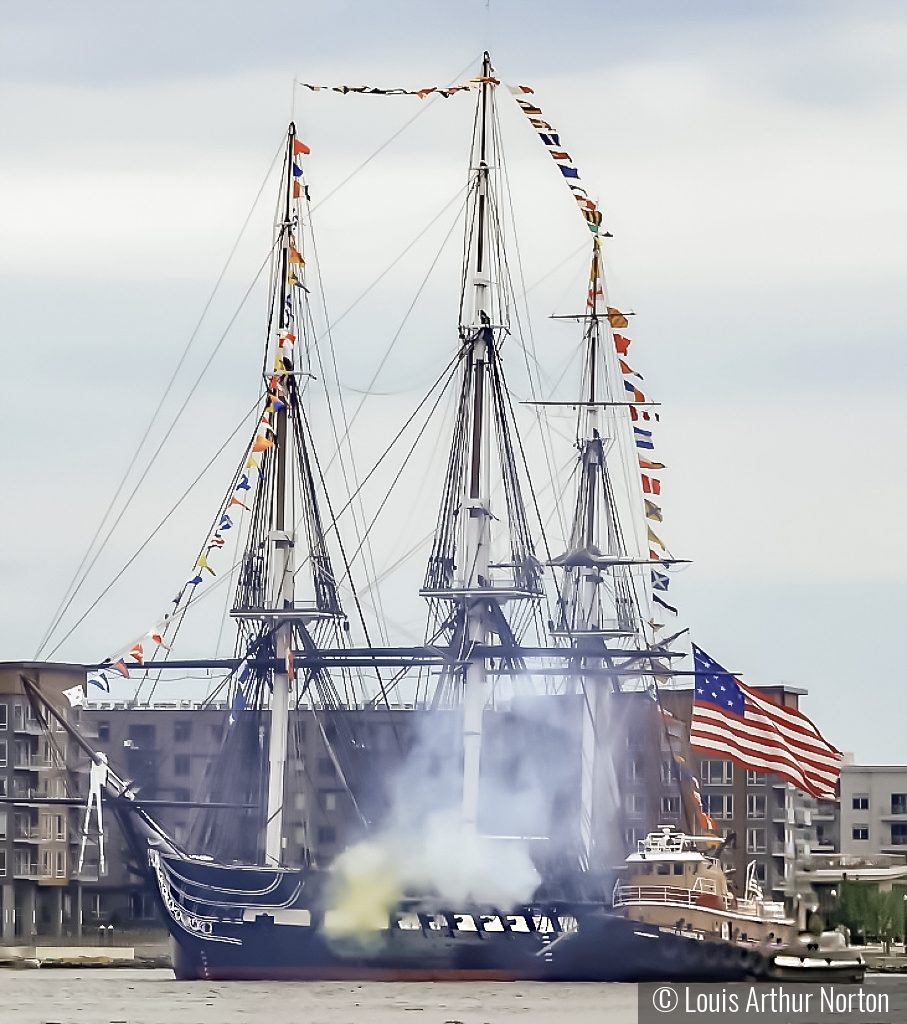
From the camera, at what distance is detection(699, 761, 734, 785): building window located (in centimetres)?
17025

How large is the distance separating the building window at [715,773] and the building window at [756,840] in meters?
3.46

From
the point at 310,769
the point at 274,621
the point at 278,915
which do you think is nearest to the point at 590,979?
the point at 278,915

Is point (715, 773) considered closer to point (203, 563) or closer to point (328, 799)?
point (328, 799)

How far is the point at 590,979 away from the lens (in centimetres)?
9206

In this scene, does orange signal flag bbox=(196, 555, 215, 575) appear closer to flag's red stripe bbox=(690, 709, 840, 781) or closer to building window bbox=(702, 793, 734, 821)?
flag's red stripe bbox=(690, 709, 840, 781)

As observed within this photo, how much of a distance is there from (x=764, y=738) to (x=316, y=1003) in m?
16.0

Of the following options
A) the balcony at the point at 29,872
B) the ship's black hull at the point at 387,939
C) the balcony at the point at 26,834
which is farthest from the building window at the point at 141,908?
the ship's black hull at the point at 387,939

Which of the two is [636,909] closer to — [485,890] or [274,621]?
[485,890]

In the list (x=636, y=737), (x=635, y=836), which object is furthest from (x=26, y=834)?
(x=636, y=737)

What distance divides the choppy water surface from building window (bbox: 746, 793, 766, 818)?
77.0 m

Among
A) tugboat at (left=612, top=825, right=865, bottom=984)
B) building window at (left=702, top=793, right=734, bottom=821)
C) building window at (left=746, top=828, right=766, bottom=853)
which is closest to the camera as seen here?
tugboat at (left=612, top=825, right=865, bottom=984)

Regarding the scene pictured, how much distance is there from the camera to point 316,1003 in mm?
81188

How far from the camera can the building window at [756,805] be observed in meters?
172

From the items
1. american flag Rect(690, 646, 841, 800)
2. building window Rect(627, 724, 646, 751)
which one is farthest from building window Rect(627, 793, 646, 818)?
american flag Rect(690, 646, 841, 800)
